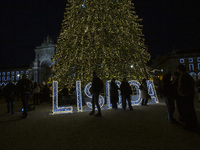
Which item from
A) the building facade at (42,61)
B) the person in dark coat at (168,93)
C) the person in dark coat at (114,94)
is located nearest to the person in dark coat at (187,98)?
the person in dark coat at (168,93)

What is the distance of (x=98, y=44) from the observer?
38.0 feet

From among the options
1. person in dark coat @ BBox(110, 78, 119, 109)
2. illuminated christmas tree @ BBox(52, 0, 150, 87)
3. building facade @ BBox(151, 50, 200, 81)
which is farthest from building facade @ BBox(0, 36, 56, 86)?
person in dark coat @ BBox(110, 78, 119, 109)

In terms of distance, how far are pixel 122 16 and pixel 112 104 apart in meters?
7.34

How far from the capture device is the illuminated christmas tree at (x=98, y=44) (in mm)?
11656

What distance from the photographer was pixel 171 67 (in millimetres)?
55938

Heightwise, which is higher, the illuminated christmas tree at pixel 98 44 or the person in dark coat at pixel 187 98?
the illuminated christmas tree at pixel 98 44

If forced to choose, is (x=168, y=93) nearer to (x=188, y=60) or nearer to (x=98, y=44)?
(x=98, y=44)

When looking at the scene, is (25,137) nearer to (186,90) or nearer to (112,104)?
(186,90)

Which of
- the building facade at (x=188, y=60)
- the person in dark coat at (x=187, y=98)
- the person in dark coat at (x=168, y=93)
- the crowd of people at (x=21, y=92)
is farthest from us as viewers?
the building facade at (x=188, y=60)

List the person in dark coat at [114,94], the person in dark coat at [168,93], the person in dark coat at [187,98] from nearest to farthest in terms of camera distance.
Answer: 1. the person in dark coat at [187,98]
2. the person in dark coat at [168,93]
3. the person in dark coat at [114,94]

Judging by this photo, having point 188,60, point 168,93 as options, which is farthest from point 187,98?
point 188,60

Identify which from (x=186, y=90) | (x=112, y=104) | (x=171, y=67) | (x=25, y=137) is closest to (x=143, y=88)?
(x=112, y=104)

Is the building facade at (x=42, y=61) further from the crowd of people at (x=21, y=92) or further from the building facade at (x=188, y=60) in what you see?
the crowd of people at (x=21, y=92)

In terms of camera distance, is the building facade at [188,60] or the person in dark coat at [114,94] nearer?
the person in dark coat at [114,94]
